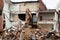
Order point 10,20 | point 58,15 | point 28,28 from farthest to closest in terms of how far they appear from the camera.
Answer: point 10,20
point 58,15
point 28,28

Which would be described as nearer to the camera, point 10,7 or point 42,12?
point 42,12

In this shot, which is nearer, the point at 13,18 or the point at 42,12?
the point at 42,12


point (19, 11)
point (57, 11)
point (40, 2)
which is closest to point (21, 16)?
point (19, 11)

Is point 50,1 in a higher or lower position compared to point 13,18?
higher

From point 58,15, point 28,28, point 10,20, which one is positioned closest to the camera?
point 28,28

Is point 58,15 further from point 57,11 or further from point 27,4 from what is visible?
point 27,4

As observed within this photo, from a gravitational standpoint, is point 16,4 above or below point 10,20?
above

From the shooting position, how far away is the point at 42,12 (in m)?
22.9

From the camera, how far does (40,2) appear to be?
24359mm

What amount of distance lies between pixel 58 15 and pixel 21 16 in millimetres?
4345

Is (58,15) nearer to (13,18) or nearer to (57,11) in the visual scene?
(57,11)

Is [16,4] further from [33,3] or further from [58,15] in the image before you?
[58,15]

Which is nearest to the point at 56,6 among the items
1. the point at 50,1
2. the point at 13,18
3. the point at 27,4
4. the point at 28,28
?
the point at 50,1

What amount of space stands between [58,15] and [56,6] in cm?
223
